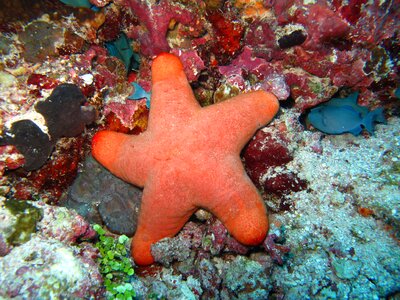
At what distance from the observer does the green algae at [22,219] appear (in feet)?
8.22

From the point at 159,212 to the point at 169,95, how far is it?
4.78 ft

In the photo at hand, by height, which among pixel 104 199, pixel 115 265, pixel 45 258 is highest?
pixel 45 258

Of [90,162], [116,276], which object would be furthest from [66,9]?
[116,276]

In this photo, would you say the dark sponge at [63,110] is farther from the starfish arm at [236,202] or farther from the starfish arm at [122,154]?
the starfish arm at [236,202]

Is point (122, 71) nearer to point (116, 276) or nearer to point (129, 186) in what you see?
point (129, 186)

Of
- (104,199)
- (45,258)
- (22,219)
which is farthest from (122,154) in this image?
(45,258)

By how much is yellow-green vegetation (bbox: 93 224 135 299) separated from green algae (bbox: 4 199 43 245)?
77 centimetres

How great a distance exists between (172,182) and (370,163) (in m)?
2.68

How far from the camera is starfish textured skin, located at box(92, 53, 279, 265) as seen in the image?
3.04 metres

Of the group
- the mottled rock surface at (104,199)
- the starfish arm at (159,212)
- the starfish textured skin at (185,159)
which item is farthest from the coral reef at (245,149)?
the starfish textured skin at (185,159)

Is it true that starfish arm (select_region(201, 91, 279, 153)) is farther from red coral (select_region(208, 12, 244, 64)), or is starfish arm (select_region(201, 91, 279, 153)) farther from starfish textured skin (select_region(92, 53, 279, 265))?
red coral (select_region(208, 12, 244, 64))

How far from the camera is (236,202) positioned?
3.02 m

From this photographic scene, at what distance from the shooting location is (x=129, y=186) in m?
3.70

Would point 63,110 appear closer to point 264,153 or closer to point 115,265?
point 115,265
